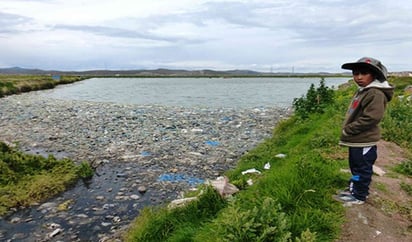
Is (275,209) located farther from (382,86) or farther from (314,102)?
(314,102)

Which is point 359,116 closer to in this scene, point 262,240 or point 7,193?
point 262,240

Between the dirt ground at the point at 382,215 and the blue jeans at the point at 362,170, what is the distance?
0.63ft

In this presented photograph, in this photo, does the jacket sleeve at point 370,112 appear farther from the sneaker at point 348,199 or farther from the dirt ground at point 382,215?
the dirt ground at point 382,215

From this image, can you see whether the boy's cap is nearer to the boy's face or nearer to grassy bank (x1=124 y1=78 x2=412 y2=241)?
the boy's face

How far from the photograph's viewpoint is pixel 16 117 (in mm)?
18234

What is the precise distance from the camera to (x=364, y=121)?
4492 millimetres

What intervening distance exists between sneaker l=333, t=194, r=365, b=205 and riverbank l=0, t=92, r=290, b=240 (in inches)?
142

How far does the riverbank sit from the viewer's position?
6246 millimetres

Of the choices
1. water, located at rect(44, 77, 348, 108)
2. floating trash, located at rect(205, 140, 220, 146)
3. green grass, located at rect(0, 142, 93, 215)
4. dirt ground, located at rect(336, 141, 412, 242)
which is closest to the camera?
dirt ground, located at rect(336, 141, 412, 242)

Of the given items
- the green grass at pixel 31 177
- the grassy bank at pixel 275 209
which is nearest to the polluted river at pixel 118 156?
the green grass at pixel 31 177

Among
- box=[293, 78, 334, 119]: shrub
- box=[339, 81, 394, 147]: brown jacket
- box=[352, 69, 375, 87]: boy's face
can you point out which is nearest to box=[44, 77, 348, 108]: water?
box=[293, 78, 334, 119]: shrub

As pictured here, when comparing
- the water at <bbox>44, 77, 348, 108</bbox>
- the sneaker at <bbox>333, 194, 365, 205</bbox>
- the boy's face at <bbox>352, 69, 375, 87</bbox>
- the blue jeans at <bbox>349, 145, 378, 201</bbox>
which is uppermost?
the boy's face at <bbox>352, 69, 375, 87</bbox>

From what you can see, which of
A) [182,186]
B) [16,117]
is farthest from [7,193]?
[16,117]

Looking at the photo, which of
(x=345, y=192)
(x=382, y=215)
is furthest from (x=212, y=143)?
(x=382, y=215)
